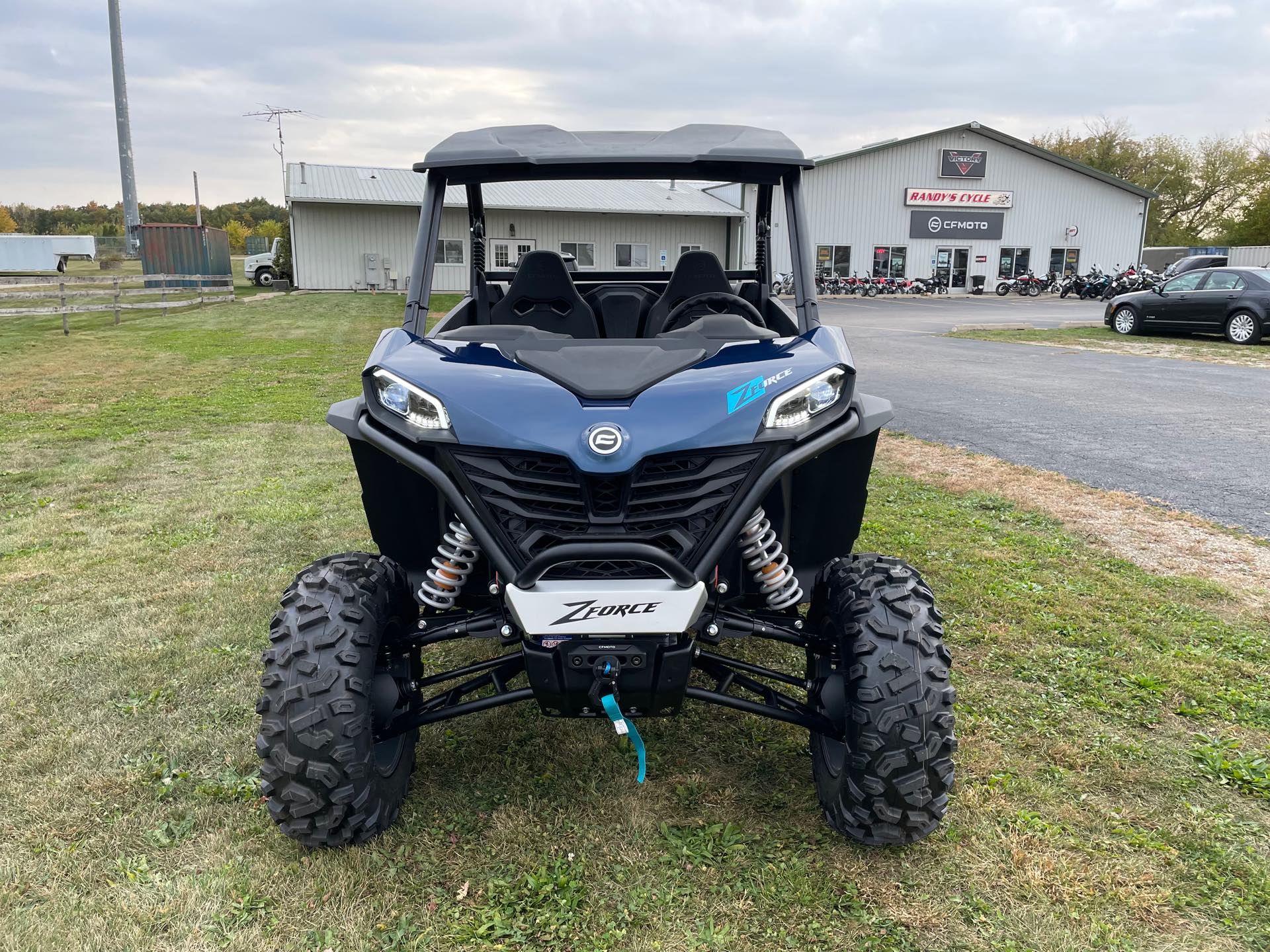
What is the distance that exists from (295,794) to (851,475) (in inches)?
76.1

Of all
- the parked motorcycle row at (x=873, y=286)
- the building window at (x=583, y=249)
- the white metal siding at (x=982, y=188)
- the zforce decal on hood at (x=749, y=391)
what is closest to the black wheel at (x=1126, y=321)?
the parked motorcycle row at (x=873, y=286)

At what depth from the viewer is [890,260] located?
41.7 m

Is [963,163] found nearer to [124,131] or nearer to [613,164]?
[124,131]

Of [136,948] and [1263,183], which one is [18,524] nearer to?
[136,948]

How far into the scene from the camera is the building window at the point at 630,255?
37.1m

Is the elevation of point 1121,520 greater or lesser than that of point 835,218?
lesser

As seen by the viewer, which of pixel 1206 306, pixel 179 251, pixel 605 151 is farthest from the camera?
pixel 179 251

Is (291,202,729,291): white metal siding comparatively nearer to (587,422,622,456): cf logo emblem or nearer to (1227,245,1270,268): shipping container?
(1227,245,1270,268): shipping container

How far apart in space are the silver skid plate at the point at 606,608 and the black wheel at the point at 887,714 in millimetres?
588

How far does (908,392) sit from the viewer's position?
1171 cm

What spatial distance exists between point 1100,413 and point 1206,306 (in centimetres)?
1035

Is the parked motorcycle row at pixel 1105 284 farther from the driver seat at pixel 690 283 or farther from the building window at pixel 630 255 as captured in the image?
the driver seat at pixel 690 283

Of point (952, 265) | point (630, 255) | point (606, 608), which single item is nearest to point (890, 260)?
point (952, 265)

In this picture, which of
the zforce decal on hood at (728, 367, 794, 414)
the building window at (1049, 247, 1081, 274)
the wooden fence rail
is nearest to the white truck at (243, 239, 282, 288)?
the wooden fence rail
